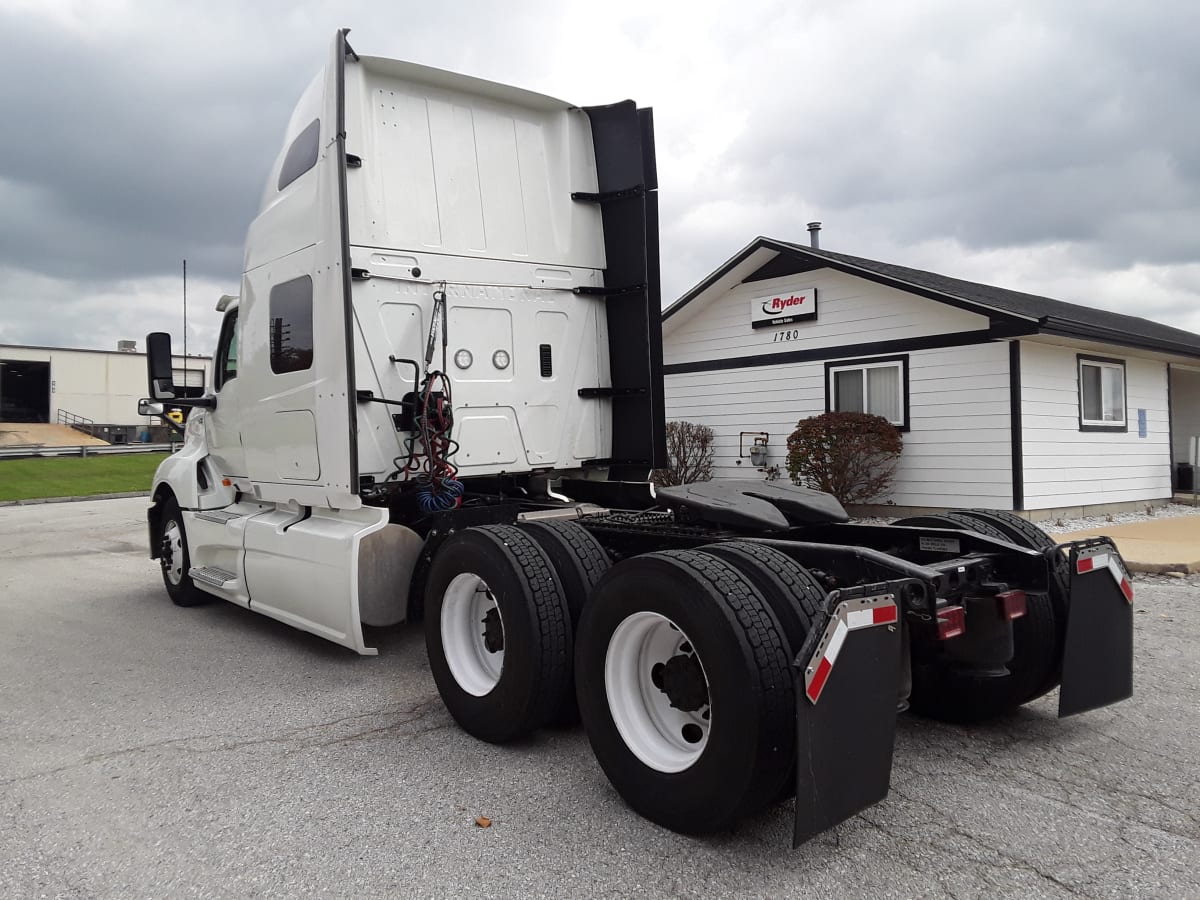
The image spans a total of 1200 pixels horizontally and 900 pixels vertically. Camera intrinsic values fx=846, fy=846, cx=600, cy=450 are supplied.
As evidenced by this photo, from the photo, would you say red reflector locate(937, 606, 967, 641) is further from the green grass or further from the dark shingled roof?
the green grass

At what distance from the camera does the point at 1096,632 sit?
12.0 ft

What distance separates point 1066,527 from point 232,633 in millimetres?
10387

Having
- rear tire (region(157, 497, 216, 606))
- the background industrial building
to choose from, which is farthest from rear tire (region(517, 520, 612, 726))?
the background industrial building

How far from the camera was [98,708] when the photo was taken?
4629mm

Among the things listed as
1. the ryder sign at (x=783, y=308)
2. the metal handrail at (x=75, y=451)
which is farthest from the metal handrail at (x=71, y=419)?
the ryder sign at (x=783, y=308)

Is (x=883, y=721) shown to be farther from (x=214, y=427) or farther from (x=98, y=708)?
(x=214, y=427)

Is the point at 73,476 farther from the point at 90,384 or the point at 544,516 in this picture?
the point at 90,384

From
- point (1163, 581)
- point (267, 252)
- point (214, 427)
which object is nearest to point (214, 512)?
point (214, 427)

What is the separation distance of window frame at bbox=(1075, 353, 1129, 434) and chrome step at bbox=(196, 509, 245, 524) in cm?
1184

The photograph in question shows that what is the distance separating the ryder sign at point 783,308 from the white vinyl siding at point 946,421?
2.57 ft

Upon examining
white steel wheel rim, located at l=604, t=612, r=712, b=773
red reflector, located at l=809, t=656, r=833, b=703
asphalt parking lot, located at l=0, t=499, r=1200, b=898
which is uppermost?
red reflector, located at l=809, t=656, r=833, b=703

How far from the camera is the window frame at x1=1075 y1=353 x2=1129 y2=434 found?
12.8m

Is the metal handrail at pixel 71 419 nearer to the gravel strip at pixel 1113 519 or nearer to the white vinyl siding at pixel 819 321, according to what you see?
the white vinyl siding at pixel 819 321

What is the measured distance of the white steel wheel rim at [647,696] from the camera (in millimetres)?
3184
